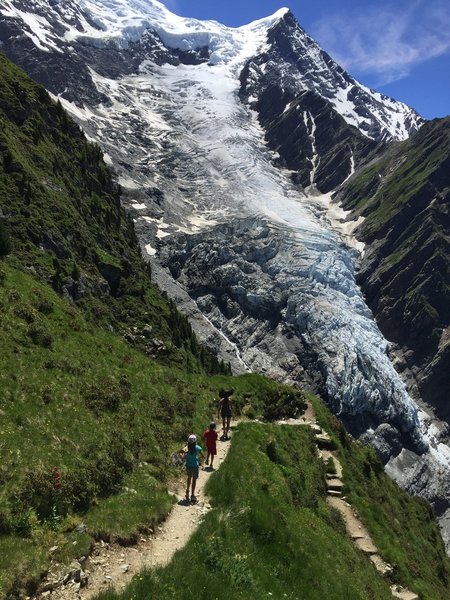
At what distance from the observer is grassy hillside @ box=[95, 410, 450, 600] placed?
13.3 meters

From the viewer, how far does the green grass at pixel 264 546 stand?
1293cm

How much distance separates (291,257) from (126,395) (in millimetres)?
175666

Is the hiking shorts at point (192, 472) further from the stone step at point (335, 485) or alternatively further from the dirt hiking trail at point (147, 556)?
the stone step at point (335, 485)

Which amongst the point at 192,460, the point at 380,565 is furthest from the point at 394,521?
the point at 192,460

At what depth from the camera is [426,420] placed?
17088cm

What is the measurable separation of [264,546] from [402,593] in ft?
37.3

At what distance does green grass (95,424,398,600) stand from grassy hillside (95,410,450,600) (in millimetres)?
33

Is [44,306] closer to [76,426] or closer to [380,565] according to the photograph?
[76,426]

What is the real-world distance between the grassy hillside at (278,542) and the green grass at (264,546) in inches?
1.3

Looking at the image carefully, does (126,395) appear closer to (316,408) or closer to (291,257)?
(316,408)

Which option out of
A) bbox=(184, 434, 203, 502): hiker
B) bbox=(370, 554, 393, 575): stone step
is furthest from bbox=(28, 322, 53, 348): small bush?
bbox=(370, 554, 393, 575): stone step

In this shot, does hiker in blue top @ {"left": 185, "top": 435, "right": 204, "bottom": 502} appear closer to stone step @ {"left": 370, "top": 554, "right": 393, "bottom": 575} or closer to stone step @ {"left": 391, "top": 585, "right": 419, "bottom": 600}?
stone step @ {"left": 370, "top": 554, "right": 393, "bottom": 575}

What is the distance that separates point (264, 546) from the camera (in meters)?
16.5

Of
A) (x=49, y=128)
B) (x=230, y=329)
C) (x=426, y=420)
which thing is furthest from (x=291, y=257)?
(x=49, y=128)
